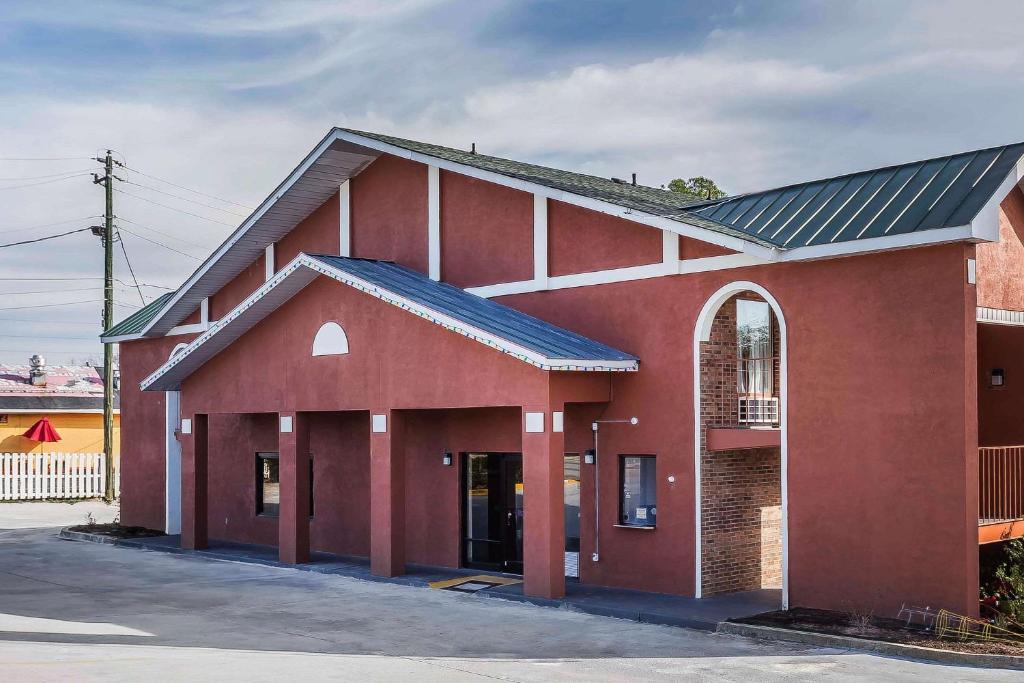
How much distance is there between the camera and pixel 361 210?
73.9 feet

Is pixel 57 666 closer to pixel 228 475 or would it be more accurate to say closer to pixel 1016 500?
pixel 1016 500

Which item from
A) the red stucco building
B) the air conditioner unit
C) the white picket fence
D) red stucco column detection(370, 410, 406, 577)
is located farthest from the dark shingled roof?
the white picket fence

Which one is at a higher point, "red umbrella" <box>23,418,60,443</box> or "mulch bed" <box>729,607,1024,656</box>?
"red umbrella" <box>23,418,60,443</box>

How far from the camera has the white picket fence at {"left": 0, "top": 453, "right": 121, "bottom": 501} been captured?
37.4m

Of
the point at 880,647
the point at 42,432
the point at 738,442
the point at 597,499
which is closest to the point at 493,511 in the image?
the point at 597,499

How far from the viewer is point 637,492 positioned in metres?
17.5

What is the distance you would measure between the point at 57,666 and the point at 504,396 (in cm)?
753

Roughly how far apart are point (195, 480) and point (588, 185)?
10.0m

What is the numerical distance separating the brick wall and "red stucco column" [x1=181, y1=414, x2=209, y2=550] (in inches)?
452

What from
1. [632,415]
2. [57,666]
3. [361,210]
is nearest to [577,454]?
[632,415]

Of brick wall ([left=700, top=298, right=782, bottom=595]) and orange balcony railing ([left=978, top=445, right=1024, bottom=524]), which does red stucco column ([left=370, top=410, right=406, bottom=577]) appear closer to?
brick wall ([left=700, top=298, right=782, bottom=595])

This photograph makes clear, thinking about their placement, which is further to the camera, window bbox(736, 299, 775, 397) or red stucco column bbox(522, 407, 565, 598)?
window bbox(736, 299, 775, 397)

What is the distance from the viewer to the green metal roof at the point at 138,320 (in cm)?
2812

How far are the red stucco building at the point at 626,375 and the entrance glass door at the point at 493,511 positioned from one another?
42mm
